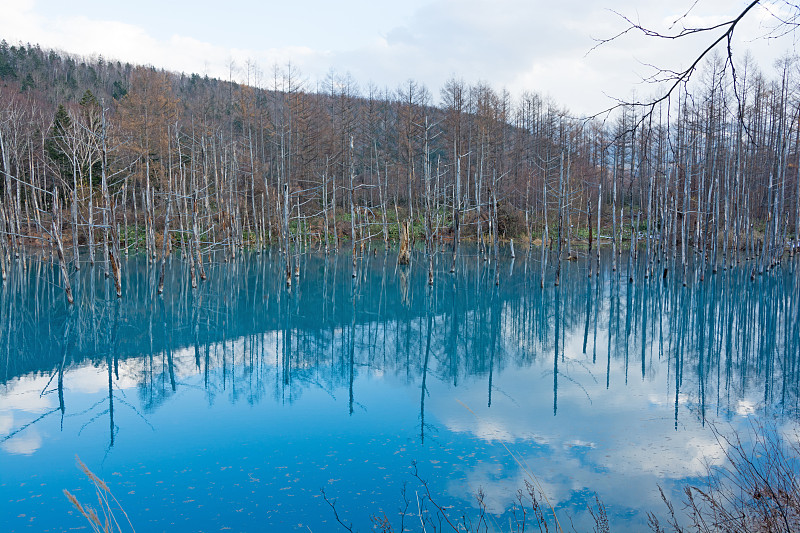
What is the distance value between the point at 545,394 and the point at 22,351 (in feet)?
30.9

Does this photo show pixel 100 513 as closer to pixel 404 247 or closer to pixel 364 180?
pixel 404 247

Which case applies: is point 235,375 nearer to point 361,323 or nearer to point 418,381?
point 418,381

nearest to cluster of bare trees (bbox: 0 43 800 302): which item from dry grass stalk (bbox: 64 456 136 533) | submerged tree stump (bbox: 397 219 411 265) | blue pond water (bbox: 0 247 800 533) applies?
submerged tree stump (bbox: 397 219 411 265)

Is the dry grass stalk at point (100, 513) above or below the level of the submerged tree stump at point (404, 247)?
below

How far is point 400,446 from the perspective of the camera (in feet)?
21.8

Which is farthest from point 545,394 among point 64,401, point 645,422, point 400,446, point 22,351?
point 22,351

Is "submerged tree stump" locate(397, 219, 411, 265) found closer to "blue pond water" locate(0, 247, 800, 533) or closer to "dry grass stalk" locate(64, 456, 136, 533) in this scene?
"blue pond water" locate(0, 247, 800, 533)

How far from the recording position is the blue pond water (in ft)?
18.0

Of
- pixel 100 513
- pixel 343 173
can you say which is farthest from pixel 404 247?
pixel 100 513

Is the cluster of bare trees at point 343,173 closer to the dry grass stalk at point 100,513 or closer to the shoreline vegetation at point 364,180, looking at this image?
the shoreline vegetation at point 364,180

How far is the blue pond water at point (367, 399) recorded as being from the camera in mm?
5488

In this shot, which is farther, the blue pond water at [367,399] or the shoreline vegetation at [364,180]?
the shoreline vegetation at [364,180]

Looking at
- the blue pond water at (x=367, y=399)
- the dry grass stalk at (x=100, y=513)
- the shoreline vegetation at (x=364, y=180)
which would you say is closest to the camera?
the dry grass stalk at (x=100, y=513)

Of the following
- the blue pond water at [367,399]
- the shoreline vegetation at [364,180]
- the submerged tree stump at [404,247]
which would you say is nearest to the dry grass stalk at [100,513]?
the blue pond water at [367,399]
